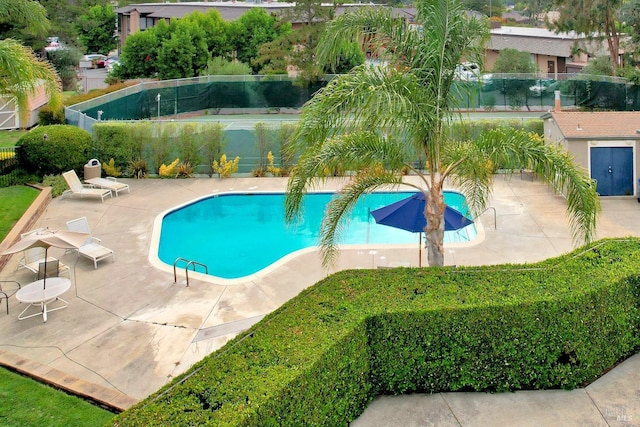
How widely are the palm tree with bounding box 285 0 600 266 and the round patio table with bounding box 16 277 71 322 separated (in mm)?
4771

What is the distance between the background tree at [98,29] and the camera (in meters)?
63.3

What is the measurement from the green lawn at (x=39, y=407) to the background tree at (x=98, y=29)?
6111cm

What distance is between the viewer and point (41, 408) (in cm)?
749

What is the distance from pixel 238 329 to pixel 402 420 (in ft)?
11.2

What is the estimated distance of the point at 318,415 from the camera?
21.6 ft

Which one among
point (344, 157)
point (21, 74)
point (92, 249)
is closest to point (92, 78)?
point (21, 74)

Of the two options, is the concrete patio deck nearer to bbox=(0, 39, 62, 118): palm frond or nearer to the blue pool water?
the blue pool water

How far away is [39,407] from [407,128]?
235 inches

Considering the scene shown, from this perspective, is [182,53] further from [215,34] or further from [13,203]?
[13,203]

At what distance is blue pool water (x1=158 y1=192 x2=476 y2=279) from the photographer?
14.5 metres

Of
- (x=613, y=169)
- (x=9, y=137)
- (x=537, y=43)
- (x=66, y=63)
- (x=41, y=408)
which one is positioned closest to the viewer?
(x=41, y=408)

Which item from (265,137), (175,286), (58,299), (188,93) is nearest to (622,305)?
(175,286)

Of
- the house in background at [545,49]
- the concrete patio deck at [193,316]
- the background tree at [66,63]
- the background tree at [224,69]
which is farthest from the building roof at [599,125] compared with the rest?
the background tree at [66,63]

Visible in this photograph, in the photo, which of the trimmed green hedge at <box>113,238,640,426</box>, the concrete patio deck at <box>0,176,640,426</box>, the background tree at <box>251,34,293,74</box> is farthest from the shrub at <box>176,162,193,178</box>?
the background tree at <box>251,34,293,74</box>
